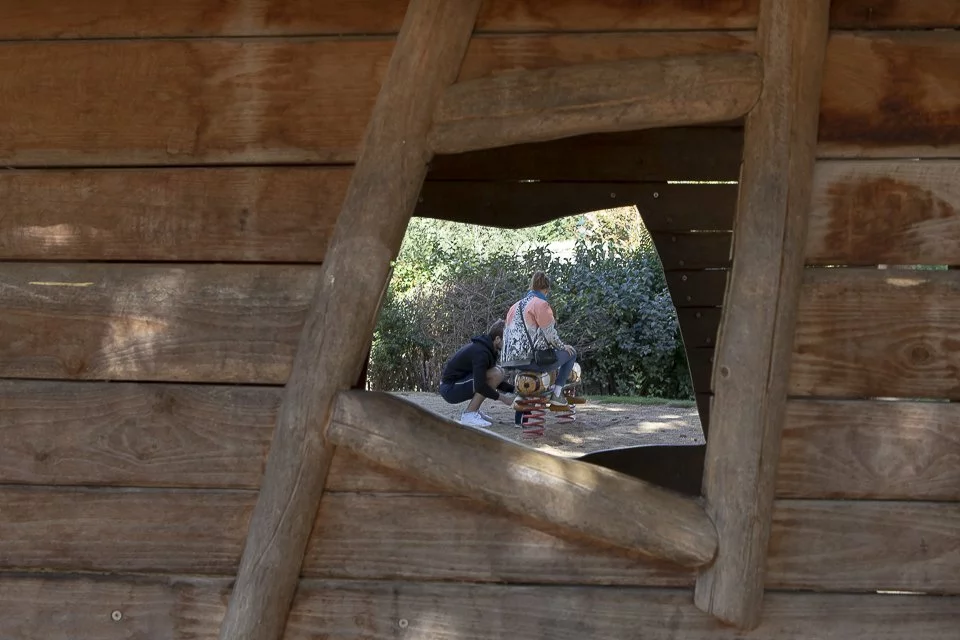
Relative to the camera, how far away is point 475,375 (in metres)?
8.61

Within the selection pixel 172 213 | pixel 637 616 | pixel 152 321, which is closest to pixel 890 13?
pixel 637 616

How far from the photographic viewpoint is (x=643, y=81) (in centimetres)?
220

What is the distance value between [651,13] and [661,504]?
1.10 m

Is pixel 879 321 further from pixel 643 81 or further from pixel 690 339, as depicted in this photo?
pixel 690 339

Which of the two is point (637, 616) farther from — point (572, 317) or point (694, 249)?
point (572, 317)

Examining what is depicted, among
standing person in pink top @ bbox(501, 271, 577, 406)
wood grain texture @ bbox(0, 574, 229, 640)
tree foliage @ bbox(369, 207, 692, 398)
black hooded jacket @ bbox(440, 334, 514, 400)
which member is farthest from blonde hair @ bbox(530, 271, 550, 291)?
wood grain texture @ bbox(0, 574, 229, 640)

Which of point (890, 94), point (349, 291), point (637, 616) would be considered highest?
point (890, 94)

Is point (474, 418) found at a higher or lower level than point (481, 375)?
lower

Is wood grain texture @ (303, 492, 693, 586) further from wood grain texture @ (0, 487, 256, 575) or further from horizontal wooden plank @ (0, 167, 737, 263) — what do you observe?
horizontal wooden plank @ (0, 167, 737, 263)

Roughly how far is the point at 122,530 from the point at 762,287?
1574 millimetres

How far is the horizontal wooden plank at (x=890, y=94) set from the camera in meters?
2.26

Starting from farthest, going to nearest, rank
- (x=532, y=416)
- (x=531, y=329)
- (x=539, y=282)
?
(x=532, y=416), (x=531, y=329), (x=539, y=282)

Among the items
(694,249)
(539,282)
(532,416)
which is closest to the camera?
(694,249)

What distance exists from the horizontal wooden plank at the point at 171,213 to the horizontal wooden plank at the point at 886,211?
109cm
